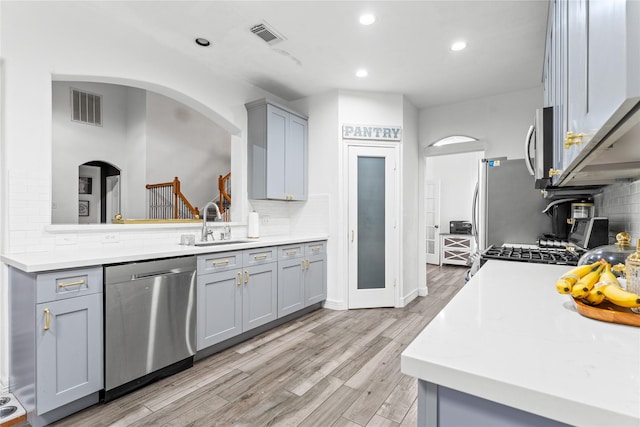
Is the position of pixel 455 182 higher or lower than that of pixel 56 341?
higher

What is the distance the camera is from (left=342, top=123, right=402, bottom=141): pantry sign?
386 cm

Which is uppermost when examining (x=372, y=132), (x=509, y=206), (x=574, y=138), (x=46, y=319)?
(x=372, y=132)

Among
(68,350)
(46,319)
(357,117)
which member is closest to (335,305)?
(357,117)

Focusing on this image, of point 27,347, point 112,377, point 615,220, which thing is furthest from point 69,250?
point 615,220

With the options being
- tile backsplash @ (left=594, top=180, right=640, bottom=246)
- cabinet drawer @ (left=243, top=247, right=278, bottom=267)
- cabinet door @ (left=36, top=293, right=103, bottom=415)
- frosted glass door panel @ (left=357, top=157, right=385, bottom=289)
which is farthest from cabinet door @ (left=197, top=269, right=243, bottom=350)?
tile backsplash @ (left=594, top=180, right=640, bottom=246)

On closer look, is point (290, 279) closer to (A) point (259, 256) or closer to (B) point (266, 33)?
(A) point (259, 256)

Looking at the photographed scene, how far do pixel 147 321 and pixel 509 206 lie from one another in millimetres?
3291

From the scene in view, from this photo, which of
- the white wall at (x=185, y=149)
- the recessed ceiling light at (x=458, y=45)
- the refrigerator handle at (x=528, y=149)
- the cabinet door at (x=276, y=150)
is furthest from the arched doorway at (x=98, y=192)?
the refrigerator handle at (x=528, y=149)

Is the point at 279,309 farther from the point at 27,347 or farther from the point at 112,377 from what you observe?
the point at 27,347

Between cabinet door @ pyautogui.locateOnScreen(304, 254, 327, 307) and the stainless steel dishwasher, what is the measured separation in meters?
1.47

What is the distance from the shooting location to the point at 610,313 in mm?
812

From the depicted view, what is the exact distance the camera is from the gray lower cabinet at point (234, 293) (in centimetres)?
246

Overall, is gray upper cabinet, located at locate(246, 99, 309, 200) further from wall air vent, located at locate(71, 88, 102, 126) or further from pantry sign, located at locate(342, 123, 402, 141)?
wall air vent, located at locate(71, 88, 102, 126)

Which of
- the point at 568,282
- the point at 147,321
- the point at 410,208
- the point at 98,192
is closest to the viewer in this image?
the point at 568,282
